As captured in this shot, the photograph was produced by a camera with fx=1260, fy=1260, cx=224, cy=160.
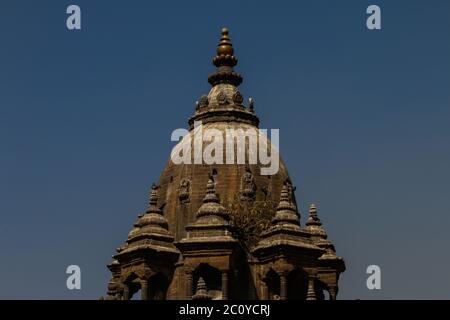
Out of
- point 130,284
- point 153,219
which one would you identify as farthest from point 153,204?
point 130,284

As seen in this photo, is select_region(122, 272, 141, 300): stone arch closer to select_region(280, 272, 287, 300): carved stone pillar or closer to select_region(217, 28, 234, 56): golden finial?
select_region(280, 272, 287, 300): carved stone pillar

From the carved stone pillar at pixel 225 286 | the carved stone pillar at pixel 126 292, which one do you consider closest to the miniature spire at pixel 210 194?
the carved stone pillar at pixel 225 286

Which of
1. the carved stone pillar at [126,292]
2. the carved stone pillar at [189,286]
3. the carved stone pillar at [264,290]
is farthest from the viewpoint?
the carved stone pillar at [126,292]

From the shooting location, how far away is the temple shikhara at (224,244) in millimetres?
69250

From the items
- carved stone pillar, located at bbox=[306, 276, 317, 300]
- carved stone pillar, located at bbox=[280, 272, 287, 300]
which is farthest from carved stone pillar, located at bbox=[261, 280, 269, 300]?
carved stone pillar, located at bbox=[306, 276, 317, 300]

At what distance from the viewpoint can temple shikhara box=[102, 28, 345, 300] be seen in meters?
69.2

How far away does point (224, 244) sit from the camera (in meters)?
69.0

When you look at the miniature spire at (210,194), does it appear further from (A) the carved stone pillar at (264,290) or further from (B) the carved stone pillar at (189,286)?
(A) the carved stone pillar at (264,290)

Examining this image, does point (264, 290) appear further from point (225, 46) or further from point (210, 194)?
point (225, 46)

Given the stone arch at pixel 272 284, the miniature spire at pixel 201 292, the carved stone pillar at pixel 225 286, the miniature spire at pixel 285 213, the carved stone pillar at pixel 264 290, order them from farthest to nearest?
the miniature spire at pixel 285 213 → the carved stone pillar at pixel 264 290 → the stone arch at pixel 272 284 → the carved stone pillar at pixel 225 286 → the miniature spire at pixel 201 292

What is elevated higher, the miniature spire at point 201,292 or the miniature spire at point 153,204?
the miniature spire at point 153,204

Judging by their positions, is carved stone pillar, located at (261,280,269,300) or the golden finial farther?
→ the golden finial

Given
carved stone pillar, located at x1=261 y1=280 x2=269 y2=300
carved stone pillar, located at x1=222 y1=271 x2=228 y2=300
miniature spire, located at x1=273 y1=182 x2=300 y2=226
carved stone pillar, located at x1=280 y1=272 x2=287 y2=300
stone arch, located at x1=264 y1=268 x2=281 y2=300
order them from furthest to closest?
miniature spire, located at x1=273 y1=182 x2=300 y2=226 → carved stone pillar, located at x1=261 y1=280 x2=269 y2=300 → stone arch, located at x1=264 y1=268 x2=281 y2=300 → carved stone pillar, located at x1=280 y1=272 x2=287 y2=300 → carved stone pillar, located at x1=222 y1=271 x2=228 y2=300
